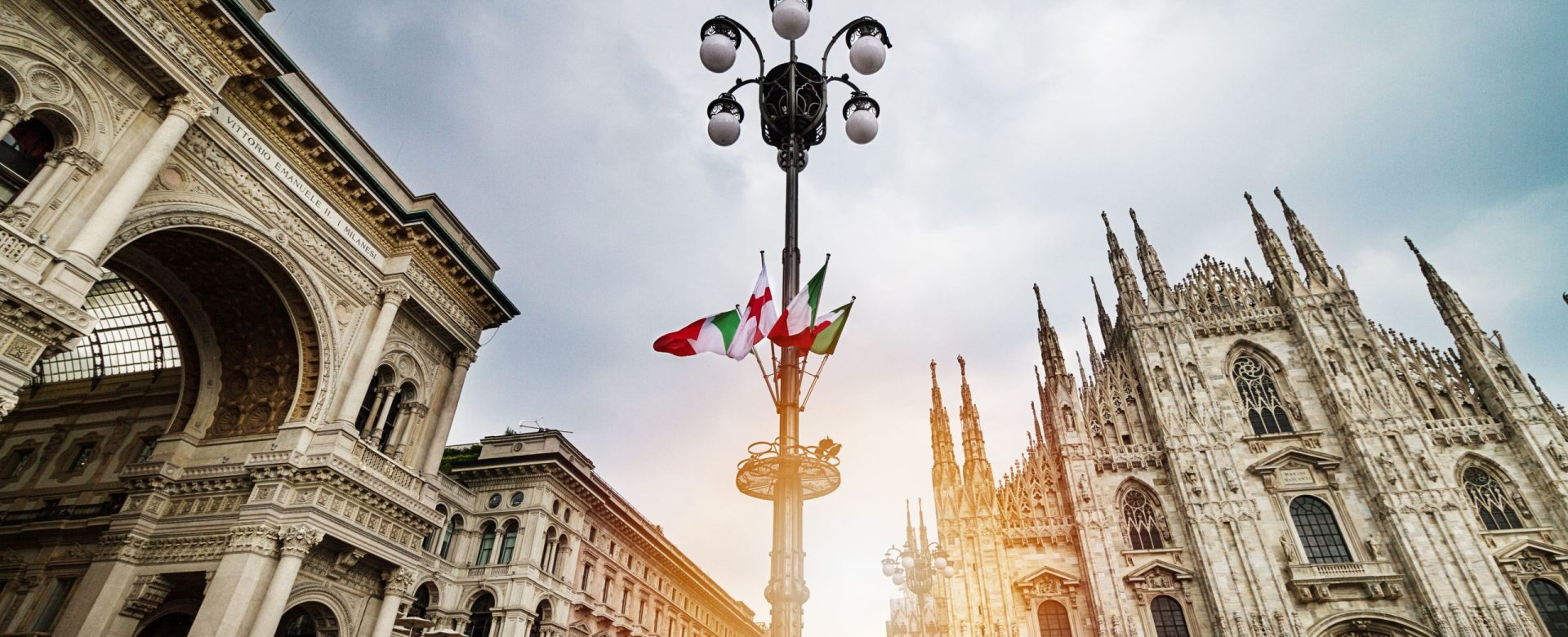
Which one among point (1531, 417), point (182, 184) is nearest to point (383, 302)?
point (182, 184)

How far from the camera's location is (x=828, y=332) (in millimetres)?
8094

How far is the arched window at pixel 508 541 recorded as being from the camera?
27.8 meters

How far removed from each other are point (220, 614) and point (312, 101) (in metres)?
11.3

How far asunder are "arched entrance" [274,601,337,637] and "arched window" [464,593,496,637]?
10707mm

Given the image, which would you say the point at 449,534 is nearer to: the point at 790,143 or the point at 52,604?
the point at 52,604

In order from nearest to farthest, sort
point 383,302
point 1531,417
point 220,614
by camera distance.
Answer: point 220,614 < point 383,302 < point 1531,417

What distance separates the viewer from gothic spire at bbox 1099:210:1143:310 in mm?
32781

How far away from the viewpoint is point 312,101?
54.5ft

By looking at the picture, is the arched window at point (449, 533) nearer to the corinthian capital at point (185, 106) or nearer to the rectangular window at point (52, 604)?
the rectangular window at point (52, 604)

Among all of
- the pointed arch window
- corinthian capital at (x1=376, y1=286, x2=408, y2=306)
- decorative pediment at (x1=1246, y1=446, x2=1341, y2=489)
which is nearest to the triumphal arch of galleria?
corinthian capital at (x1=376, y1=286, x2=408, y2=306)

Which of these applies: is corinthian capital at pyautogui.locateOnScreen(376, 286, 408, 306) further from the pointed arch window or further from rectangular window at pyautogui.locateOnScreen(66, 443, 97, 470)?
the pointed arch window

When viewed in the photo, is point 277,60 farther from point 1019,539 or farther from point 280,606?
point 1019,539

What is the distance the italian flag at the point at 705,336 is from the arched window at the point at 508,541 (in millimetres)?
22821

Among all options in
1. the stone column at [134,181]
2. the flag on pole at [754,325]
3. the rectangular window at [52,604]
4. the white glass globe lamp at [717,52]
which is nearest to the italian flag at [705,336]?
the flag on pole at [754,325]
